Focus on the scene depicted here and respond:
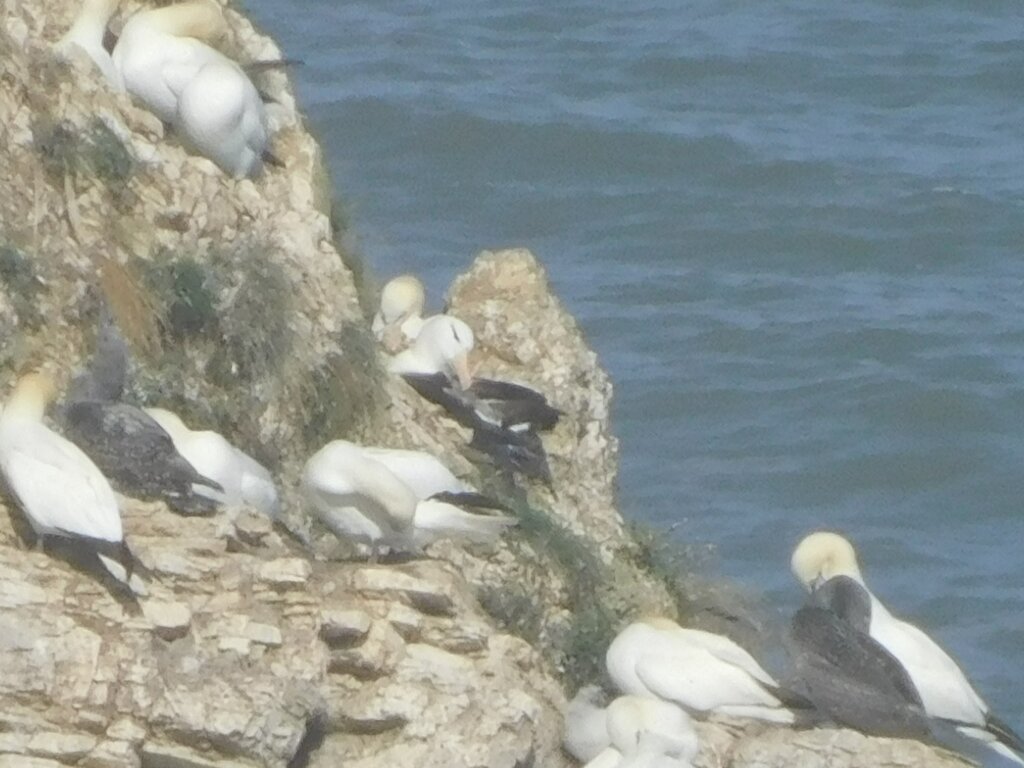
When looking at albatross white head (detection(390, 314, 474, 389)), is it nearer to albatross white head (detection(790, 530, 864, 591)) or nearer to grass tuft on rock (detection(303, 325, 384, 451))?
grass tuft on rock (detection(303, 325, 384, 451))

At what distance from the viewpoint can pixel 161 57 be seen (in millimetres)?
13969

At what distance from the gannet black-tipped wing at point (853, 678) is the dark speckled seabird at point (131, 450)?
260cm

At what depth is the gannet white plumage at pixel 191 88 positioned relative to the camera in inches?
543

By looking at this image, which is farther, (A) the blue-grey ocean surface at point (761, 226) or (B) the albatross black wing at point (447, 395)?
(A) the blue-grey ocean surface at point (761, 226)

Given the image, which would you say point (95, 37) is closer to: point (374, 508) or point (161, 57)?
point (161, 57)

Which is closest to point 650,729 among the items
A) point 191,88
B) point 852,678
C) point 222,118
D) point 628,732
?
point 628,732

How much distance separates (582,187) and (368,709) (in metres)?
19.8

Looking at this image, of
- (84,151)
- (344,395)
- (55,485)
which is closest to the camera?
(55,485)

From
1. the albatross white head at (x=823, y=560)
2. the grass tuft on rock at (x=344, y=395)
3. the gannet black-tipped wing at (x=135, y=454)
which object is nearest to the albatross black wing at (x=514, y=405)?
the grass tuft on rock at (x=344, y=395)

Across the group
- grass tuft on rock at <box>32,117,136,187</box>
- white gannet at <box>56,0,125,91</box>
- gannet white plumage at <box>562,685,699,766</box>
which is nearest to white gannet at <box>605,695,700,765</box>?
gannet white plumage at <box>562,685,699,766</box>

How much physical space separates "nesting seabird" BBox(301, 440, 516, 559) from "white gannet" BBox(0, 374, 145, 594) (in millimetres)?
1157

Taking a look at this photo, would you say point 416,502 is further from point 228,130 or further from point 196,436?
point 228,130

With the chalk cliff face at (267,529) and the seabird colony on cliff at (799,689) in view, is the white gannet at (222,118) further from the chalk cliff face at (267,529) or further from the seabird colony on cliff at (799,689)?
the seabird colony on cliff at (799,689)

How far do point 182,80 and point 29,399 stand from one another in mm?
3099
